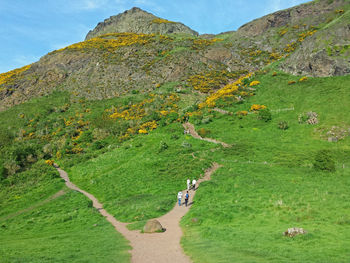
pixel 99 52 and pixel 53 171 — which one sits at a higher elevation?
→ pixel 99 52

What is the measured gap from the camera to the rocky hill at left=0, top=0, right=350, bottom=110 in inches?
3893

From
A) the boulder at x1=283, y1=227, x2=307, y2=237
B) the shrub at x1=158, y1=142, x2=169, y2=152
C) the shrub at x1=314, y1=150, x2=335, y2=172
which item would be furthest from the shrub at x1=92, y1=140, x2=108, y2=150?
the boulder at x1=283, y1=227, x2=307, y2=237

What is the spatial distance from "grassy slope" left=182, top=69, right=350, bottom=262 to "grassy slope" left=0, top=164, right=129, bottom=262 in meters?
6.50

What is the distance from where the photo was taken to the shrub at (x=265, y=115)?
5094cm

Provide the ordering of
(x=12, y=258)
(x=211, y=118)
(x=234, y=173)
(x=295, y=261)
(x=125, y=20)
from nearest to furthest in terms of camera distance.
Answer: (x=295, y=261) < (x=12, y=258) < (x=234, y=173) < (x=211, y=118) < (x=125, y=20)

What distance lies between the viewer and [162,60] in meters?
109

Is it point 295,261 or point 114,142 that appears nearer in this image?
point 295,261

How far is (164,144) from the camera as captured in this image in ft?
151

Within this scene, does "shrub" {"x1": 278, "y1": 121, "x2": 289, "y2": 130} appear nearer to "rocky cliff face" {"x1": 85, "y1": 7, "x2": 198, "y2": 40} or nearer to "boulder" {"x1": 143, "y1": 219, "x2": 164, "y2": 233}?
"boulder" {"x1": 143, "y1": 219, "x2": 164, "y2": 233}

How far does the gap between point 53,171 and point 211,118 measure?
38257 millimetres

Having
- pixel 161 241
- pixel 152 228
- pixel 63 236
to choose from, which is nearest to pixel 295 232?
pixel 161 241

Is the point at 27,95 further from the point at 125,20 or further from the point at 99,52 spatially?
the point at 125,20

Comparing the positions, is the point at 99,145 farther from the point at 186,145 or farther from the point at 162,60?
the point at 162,60

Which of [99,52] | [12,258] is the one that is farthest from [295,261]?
[99,52]
